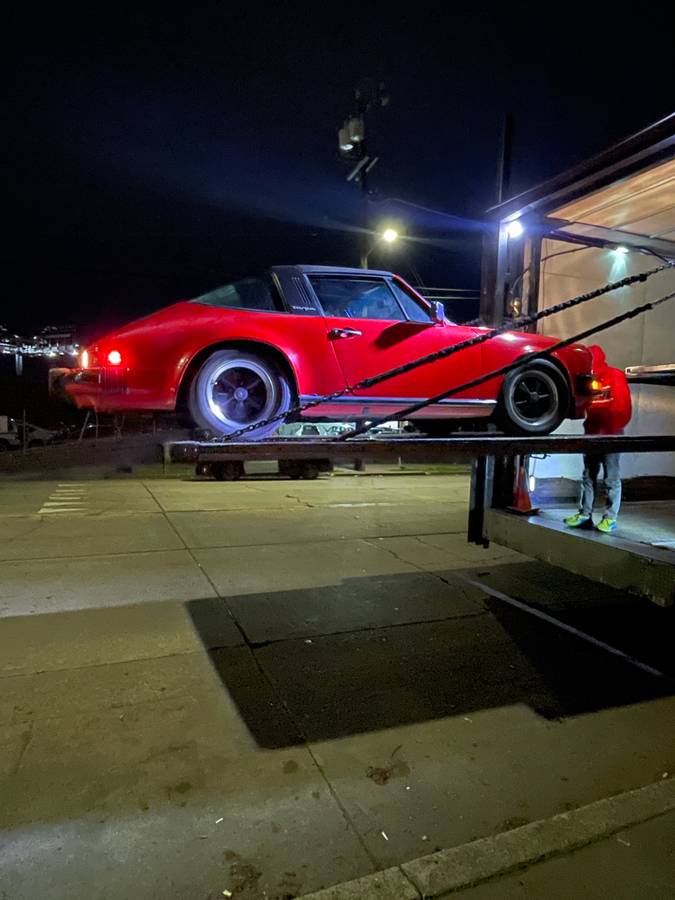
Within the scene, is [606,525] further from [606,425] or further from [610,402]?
[610,402]

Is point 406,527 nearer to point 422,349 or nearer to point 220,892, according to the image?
point 422,349

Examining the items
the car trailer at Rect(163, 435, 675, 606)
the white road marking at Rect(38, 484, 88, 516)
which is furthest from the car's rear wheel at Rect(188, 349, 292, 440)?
the white road marking at Rect(38, 484, 88, 516)

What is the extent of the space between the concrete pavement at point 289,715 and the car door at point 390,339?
2.01 meters

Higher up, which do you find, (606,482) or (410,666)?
(606,482)

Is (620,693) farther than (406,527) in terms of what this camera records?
No

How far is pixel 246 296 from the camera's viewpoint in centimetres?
448

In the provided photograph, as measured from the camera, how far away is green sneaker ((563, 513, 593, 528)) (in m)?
4.32

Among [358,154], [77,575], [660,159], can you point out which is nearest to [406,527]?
[77,575]

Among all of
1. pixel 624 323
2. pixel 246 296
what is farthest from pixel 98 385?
pixel 624 323

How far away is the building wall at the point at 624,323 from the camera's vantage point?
237 inches

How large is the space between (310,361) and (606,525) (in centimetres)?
259

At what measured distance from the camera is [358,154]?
15703 millimetres

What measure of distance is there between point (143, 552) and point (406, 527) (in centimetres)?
411

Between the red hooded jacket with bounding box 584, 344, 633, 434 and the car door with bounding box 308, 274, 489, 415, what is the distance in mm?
1013
